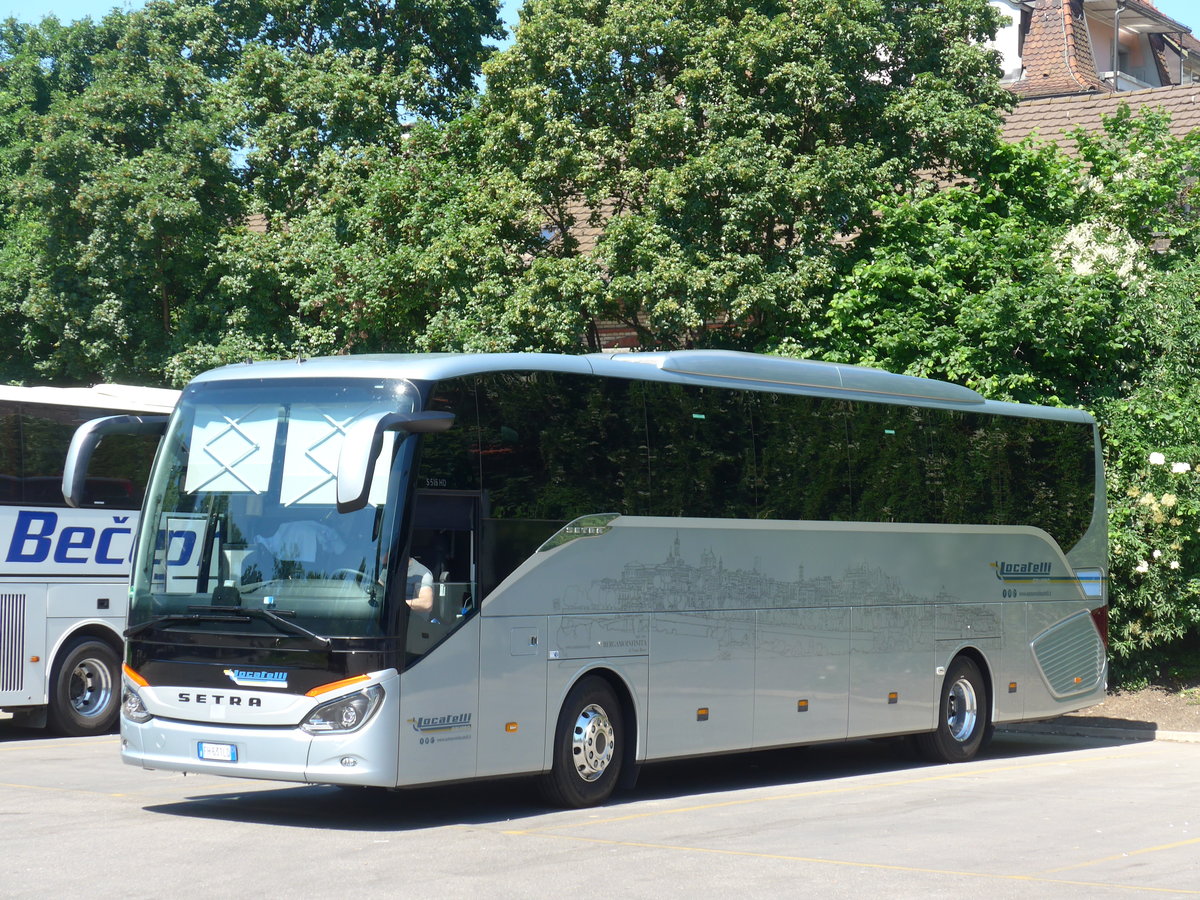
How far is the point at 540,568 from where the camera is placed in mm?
11727

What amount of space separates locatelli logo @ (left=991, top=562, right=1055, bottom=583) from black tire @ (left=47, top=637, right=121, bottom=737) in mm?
9710

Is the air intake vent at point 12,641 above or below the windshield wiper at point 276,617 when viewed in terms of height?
below

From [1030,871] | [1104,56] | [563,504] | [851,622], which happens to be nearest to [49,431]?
[563,504]

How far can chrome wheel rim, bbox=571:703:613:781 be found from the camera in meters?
12.1

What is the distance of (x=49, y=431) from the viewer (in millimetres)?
16891

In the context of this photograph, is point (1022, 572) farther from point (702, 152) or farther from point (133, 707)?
point (133, 707)

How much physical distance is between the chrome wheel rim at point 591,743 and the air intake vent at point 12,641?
742 cm

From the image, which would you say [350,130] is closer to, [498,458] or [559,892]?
[498,458]

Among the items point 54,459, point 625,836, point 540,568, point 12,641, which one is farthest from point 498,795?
point 54,459

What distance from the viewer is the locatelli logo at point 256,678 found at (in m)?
10.6

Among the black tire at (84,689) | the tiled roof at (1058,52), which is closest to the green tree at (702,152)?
the black tire at (84,689)

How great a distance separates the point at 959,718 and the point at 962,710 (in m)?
0.10

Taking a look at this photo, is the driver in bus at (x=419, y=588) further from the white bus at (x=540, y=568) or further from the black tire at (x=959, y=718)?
the black tire at (x=959, y=718)

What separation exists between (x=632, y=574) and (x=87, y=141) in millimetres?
18378
